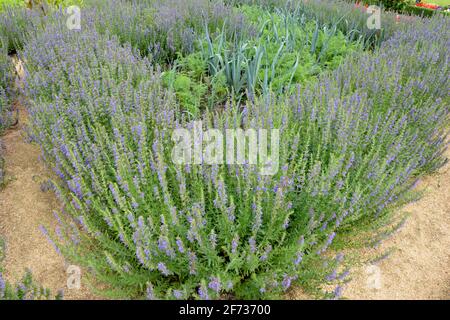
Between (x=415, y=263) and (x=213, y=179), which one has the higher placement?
(x=213, y=179)

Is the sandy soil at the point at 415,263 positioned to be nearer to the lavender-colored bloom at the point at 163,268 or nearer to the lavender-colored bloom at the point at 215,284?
the lavender-colored bloom at the point at 215,284

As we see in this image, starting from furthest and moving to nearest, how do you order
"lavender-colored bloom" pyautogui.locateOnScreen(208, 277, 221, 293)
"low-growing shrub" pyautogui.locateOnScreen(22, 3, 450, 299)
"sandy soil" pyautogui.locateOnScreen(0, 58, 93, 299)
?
"sandy soil" pyautogui.locateOnScreen(0, 58, 93, 299) < "low-growing shrub" pyautogui.locateOnScreen(22, 3, 450, 299) < "lavender-colored bloom" pyautogui.locateOnScreen(208, 277, 221, 293)

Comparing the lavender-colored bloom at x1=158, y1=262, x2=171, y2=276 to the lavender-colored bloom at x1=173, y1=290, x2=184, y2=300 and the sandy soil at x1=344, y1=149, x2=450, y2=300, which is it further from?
the sandy soil at x1=344, y1=149, x2=450, y2=300

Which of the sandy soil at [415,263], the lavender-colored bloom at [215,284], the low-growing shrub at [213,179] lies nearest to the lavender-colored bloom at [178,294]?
the low-growing shrub at [213,179]

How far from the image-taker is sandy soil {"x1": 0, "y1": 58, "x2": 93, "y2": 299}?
191 cm

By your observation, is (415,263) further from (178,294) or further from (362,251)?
(178,294)

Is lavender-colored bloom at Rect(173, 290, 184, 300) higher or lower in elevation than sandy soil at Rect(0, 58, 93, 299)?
higher

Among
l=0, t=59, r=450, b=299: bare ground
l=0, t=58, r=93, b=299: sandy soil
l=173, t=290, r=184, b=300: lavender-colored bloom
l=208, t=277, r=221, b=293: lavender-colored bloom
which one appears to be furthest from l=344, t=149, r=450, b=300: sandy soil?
l=0, t=58, r=93, b=299: sandy soil

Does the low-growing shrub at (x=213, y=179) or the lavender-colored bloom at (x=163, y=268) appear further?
the low-growing shrub at (x=213, y=179)

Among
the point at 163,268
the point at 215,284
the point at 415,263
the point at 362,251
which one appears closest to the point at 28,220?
the point at 163,268

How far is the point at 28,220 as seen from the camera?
221cm

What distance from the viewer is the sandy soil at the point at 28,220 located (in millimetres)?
1911
